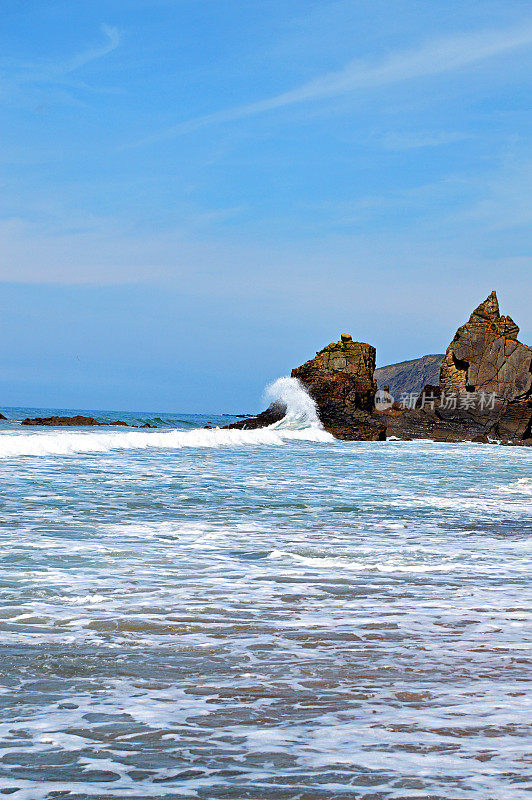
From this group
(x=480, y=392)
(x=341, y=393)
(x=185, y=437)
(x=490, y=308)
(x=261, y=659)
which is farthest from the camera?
(x=490, y=308)

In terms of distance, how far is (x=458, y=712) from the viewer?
3.00 meters

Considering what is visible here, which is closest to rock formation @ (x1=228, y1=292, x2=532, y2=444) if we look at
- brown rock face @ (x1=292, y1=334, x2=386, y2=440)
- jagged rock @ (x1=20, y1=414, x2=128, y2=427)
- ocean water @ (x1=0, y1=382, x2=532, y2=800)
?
brown rock face @ (x1=292, y1=334, x2=386, y2=440)

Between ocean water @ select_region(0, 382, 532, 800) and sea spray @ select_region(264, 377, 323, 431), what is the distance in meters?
34.1

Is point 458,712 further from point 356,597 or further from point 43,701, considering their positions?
point 356,597

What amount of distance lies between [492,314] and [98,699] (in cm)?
6359

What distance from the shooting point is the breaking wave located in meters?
21.2

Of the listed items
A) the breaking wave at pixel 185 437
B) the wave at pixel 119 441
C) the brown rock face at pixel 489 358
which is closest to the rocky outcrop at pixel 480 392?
the brown rock face at pixel 489 358

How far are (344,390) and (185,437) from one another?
1561cm

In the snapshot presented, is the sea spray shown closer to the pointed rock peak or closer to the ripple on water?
the pointed rock peak

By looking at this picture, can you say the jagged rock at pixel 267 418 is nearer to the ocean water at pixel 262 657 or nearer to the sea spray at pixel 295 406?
the sea spray at pixel 295 406

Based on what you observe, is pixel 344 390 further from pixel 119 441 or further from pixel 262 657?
pixel 262 657

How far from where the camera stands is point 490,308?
63.0 m

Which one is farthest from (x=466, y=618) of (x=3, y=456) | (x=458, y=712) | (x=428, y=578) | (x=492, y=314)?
(x=492, y=314)

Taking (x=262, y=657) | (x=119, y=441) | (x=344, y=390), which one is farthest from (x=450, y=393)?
(x=262, y=657)
